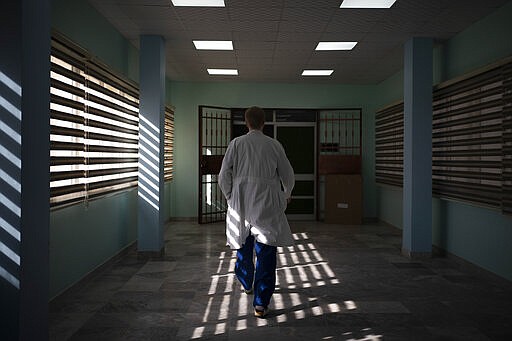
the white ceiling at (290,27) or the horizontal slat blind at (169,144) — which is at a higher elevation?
the white ceiling at (290,27)

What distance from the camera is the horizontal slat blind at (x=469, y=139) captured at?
16.1 feet

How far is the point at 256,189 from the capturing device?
3.89m

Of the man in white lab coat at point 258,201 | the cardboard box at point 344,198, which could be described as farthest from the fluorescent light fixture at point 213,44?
the cardboard box at point 344,198

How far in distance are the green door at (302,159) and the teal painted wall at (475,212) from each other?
12.7 feet

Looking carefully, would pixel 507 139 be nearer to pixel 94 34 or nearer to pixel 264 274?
pixel 264 274

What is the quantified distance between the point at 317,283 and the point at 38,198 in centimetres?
327

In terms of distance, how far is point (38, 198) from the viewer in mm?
2354

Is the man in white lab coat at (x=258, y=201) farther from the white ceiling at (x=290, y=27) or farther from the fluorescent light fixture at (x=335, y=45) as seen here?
the fluorescent light fixture at (x=335, y=45)

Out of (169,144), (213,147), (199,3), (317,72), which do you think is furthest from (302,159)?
(199,3)

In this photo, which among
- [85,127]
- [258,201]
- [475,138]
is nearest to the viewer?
[258,201]

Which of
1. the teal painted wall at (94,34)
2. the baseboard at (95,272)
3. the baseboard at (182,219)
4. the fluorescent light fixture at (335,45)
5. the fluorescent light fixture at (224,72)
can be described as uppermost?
the fluorescent light fixture at (335,45)

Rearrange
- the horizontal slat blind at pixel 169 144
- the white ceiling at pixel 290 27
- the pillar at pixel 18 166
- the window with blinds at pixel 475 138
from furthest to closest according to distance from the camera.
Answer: the horizontal slat blind at pixel 169 144, the white ceiling at pixel 290 27, the window with blinds at pixel 475 138, the pillar at pixel 18 166

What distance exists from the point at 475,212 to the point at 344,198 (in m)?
4.22

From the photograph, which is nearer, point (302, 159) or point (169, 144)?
point (169, 144)
